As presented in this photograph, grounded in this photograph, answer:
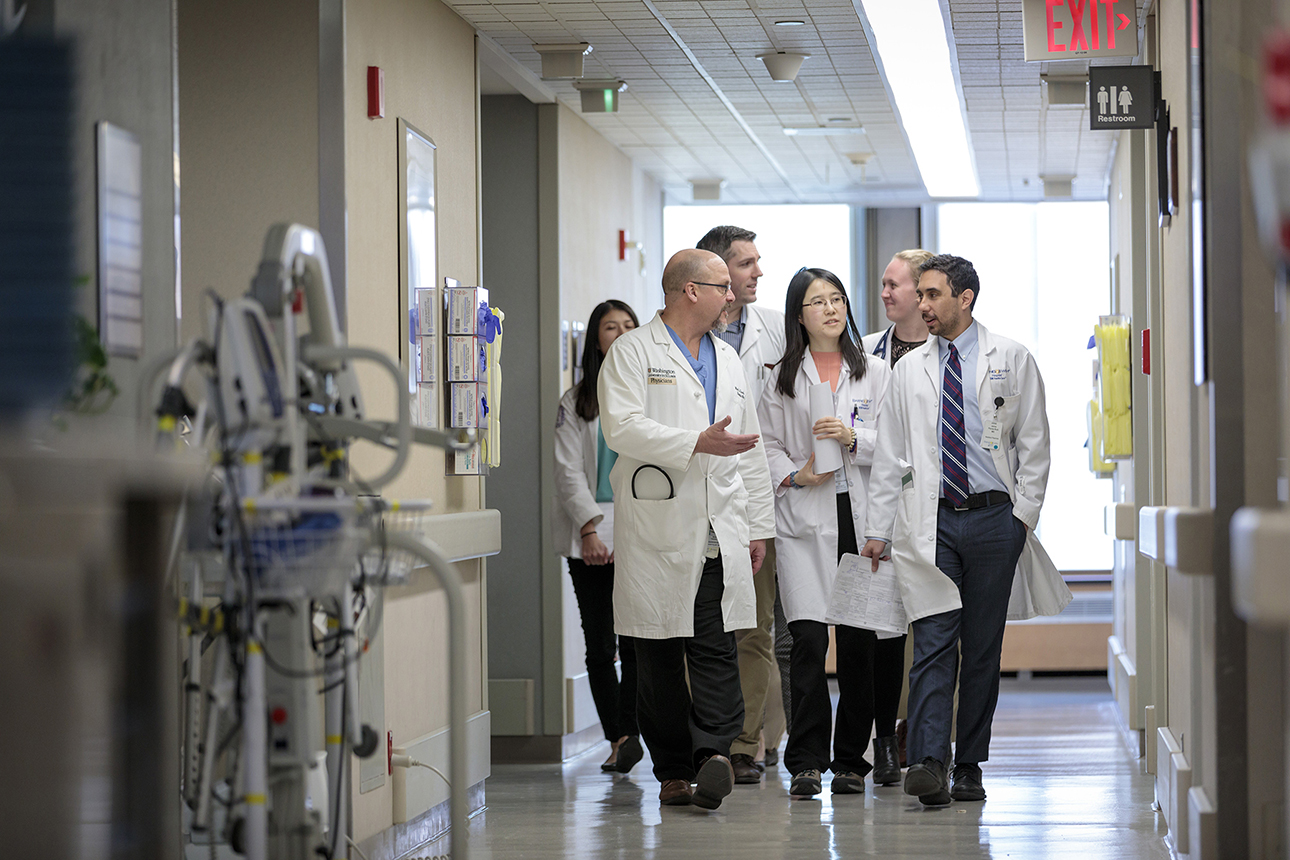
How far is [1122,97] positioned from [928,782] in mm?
2312

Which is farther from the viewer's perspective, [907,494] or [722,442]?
[907,494]

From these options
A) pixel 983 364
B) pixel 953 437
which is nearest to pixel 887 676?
pixel 953 437

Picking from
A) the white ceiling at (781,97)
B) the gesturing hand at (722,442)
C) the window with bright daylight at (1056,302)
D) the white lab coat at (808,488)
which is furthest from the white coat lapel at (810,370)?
the window with bright daylight at (1056,302)

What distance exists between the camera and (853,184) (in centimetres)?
922

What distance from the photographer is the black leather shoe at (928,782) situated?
15.7 ft

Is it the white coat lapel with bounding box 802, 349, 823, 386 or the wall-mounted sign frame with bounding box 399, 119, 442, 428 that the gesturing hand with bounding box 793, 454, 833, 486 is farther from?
the wall-mounted sign frame with bounding box 399, 119, 442, 428

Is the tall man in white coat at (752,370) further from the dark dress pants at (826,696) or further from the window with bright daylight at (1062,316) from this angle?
the window with bright daylight at (1062,316)

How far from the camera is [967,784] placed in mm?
5055

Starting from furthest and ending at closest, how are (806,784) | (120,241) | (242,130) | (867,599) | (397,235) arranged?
(806,784) → (867,599) → (397,235) → (242,130) → (120,241)

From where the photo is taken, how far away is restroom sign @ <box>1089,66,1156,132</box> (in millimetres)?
4852

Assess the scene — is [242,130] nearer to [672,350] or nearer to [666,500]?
[672,350]

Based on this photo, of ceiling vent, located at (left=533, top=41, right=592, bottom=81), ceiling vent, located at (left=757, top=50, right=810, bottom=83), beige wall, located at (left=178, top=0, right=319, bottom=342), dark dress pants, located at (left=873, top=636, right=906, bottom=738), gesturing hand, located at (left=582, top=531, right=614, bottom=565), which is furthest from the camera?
ceiling vent, located at (left=757, top=50, right=810, bottom=83)

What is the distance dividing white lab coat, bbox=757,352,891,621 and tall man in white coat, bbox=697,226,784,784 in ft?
0.53

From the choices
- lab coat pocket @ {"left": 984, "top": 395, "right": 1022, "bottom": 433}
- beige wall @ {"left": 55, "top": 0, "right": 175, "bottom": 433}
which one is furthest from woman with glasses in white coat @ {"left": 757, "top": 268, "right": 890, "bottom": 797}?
beige wall @ {"left": 55, "top": 0, "right": 175, "bottom": 433}
